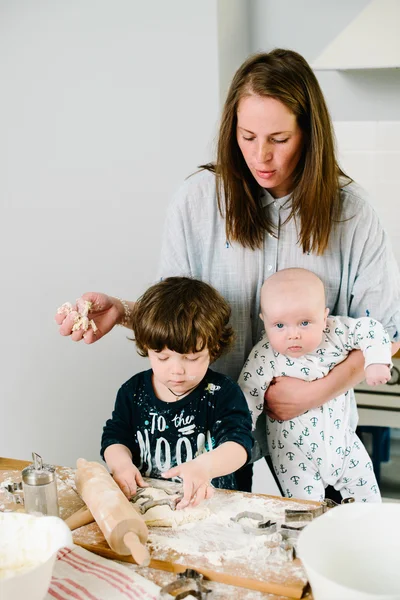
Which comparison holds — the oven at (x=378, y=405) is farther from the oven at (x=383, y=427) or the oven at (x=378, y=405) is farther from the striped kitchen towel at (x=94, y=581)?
the striped kitchen towel at (x=94, y=581)

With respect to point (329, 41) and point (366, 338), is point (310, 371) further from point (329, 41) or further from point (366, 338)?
point (329, 41)

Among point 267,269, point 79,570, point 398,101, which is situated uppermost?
point 398,101

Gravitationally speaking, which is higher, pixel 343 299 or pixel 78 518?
pixel 343 299

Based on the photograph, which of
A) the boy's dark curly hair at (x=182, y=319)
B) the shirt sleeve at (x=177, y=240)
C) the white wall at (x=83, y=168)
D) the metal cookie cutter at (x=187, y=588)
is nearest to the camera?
the metal cookie cutter at (x=187, y=588)

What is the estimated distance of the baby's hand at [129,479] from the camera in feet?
4.18

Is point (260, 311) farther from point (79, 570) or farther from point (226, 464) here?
point (79, 570)

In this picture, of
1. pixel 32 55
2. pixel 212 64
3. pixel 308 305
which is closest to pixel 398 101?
pixel 212 64

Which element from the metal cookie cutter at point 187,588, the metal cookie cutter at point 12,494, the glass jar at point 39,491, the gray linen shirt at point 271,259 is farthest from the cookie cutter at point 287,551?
the gray linen shirt at point 271,259

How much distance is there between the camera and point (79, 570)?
3.53 feet

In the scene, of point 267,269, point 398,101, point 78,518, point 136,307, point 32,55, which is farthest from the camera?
point 398,101

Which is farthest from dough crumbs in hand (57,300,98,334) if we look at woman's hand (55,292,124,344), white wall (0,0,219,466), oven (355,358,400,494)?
oven (355,358,400,494)

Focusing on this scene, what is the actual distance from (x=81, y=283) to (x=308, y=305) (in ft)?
3.93

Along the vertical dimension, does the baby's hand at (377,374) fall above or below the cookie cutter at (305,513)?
above

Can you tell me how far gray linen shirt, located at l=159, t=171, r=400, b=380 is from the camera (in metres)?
1.56
